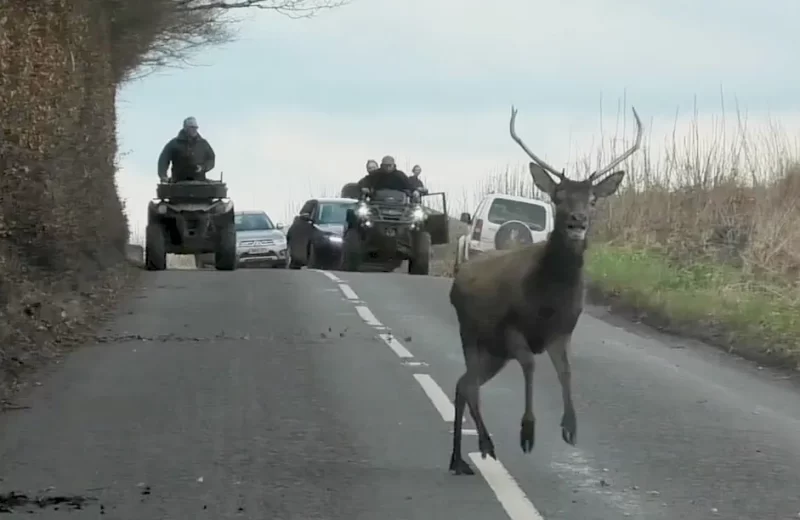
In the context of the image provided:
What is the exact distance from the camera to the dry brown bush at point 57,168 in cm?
1413

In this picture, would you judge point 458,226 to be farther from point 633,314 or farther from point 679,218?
point 633,314

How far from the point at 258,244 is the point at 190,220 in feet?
33.1

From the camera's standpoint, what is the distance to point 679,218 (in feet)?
A: 89.0

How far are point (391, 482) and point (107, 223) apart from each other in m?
17.2

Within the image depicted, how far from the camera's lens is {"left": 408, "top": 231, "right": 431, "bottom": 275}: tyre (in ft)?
94.7

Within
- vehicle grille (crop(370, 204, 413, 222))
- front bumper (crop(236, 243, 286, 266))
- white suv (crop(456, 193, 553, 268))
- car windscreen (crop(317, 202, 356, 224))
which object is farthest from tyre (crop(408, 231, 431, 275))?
front bumper (crop(236, 243, 286, 266))

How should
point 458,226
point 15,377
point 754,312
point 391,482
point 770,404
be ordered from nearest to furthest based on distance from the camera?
1. point 391,482
2. point 770,404
3. point 15,377
4. point 754,312
5. point 458,226

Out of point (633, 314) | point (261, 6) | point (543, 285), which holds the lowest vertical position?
point (633, 314)

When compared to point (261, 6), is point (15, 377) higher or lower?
lower

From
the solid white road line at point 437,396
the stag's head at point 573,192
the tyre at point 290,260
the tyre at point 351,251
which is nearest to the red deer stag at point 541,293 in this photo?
the stag's head at point 573,192

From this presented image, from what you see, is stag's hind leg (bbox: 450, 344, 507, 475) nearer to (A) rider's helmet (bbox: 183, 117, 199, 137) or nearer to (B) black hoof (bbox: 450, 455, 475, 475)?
(B) black hoof (bbox: 450, 455, 475, 475)

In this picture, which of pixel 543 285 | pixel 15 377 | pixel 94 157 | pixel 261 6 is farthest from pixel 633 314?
pixel 543 285

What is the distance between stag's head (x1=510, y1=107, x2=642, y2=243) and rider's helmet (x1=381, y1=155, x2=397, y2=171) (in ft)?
66.8

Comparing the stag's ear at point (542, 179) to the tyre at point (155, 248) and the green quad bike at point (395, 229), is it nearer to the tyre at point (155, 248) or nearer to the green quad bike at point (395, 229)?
the green quad bike at point (395, 229)
